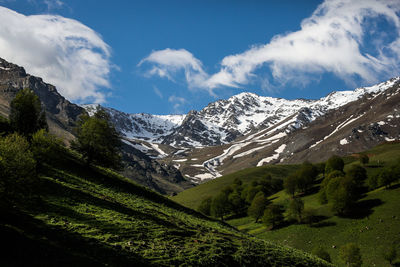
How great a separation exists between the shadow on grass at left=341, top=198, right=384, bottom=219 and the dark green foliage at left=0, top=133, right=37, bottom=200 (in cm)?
8671

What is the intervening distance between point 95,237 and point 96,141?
3078 centimetres

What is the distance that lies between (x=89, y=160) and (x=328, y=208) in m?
77.0

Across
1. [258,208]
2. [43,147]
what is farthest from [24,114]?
[258,208]

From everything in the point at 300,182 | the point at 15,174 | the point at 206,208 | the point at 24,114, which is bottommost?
the point at 206,208

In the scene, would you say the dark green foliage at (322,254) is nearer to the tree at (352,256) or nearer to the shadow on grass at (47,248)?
the tree at (352,256)

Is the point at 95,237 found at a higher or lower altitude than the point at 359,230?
lower

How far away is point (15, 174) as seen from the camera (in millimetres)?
24422

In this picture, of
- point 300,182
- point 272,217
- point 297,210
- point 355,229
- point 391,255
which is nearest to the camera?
point 391,255

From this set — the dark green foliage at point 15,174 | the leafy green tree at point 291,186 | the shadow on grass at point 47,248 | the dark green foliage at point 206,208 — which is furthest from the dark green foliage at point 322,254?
the dark green foliage at point 206,208

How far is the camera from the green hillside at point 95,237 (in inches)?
872

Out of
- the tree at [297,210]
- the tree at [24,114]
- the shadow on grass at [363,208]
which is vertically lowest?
the tree at [297,210]

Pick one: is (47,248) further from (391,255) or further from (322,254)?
(391,255)

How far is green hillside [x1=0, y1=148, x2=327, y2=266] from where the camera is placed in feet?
72.7

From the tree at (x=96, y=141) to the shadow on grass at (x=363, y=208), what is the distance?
69.5m
